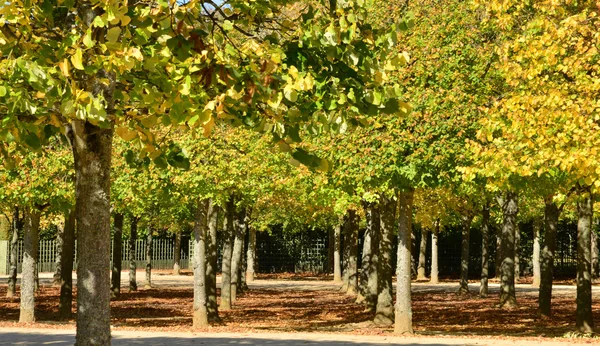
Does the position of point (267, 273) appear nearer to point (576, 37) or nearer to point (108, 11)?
point (576, 37)

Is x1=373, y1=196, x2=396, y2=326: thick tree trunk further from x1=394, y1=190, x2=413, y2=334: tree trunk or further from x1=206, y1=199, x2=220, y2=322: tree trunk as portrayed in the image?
x1=206, y1=199, x2=220, y2=322: tree trunk

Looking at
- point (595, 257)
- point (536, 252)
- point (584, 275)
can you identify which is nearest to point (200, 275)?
point (584, 275)

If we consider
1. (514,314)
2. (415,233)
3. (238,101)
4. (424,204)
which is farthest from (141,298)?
(238,101)

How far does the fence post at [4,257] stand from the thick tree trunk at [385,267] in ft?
135

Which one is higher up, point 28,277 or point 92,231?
point 92,231

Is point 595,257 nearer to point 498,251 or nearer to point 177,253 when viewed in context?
point 498,251

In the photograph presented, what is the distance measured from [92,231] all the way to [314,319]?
19153 mm

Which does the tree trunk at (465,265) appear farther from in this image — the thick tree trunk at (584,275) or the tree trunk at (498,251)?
the thick tree trunk at (584,275)

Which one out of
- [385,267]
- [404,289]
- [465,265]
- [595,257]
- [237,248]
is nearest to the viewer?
[404,289]

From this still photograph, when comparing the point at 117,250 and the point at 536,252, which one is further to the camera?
the point at 536,252

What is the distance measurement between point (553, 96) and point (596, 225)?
116 feet

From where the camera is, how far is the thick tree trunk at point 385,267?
79.2ft

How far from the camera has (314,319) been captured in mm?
27906

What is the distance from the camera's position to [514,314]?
1131 inches
